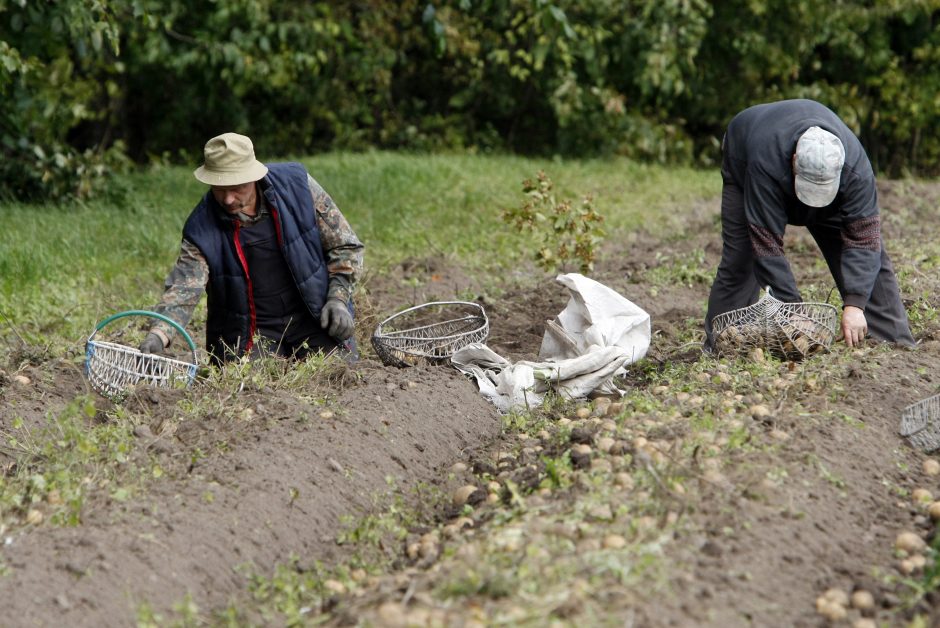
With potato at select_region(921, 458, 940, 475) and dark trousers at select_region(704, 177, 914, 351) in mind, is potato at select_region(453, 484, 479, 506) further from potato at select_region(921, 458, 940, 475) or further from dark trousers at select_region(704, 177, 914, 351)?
dark trousers at select_region(704, 177, 914, 351)

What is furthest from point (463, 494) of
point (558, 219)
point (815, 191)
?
point (558, 219)

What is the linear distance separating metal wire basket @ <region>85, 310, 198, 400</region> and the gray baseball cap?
260 cm

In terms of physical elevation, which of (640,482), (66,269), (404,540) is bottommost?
(66,269)

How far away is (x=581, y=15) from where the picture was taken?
1253 centimetres

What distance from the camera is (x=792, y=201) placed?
16.1ft

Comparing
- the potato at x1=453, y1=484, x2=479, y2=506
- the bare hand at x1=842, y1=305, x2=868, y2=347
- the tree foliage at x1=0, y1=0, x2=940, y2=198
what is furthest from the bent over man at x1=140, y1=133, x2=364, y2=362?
the tree foliage at x1=0, y1=0, x2=940, y2=198

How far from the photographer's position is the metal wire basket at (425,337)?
5.32m

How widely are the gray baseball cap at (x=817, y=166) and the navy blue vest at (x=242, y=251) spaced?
2.23 meters

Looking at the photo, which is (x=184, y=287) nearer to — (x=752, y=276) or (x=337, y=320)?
(x=337, y=320)

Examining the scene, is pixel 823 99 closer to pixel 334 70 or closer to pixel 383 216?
pixel 334 70

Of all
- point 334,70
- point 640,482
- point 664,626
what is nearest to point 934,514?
point 640,482

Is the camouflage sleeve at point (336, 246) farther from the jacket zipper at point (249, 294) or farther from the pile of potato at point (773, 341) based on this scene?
the pile of potato at point (773, 341)

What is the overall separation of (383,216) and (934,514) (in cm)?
617

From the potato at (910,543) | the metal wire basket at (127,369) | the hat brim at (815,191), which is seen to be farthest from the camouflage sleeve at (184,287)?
the potato at (910,543)
